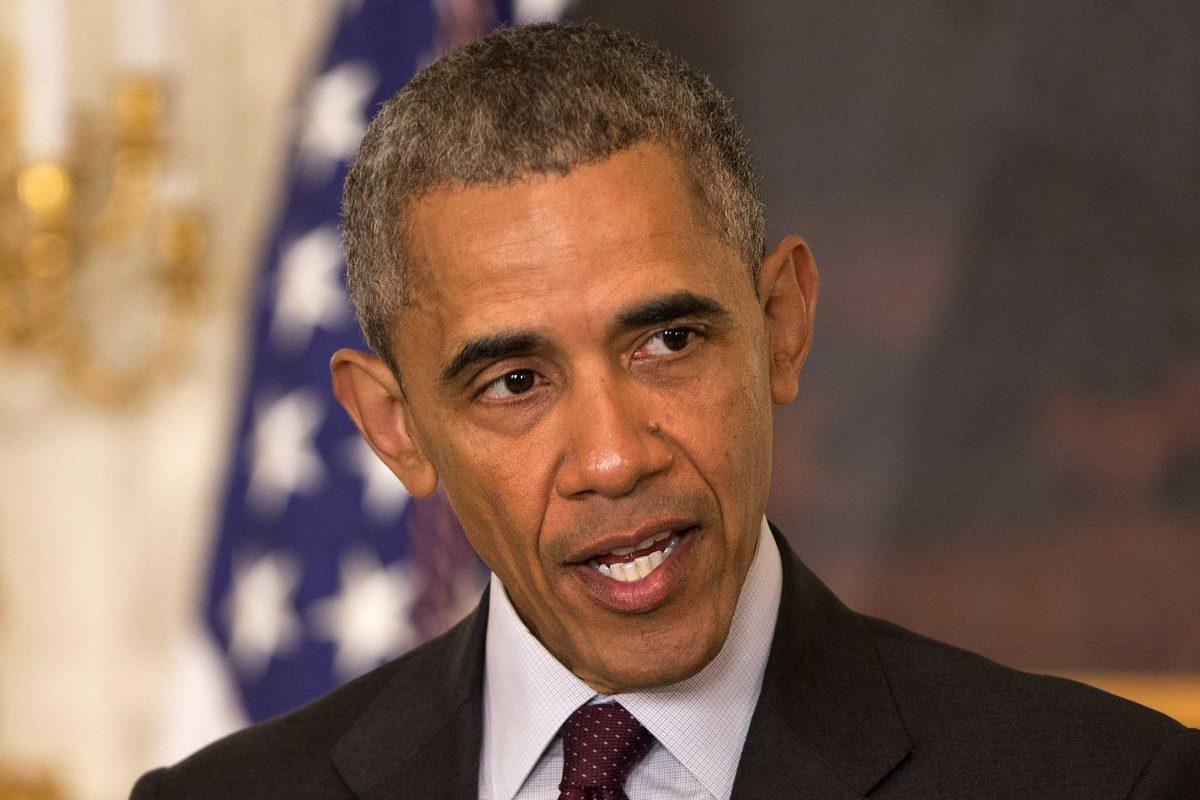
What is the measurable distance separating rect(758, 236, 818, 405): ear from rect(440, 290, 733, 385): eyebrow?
20 cm

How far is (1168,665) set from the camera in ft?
12.4

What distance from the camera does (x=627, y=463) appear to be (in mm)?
1823

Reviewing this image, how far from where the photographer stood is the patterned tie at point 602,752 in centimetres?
202

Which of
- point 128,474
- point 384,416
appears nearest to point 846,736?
point 384,416

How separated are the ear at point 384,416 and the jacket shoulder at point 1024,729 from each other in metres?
0.67

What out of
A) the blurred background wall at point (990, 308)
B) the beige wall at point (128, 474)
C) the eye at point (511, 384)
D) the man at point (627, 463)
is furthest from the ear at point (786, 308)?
the beige wall at point (128, 474)

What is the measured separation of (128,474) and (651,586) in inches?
135

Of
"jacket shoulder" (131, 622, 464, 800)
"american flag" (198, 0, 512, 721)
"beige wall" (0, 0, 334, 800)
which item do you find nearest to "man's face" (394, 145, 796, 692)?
"jacket shoulder" (131, 622, 464, 800)

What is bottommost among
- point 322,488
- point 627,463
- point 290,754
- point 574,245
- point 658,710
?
point 658,710

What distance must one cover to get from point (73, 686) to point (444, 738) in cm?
310

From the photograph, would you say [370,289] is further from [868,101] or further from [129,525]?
[129,525]

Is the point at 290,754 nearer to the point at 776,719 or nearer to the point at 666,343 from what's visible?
the point at 776,719

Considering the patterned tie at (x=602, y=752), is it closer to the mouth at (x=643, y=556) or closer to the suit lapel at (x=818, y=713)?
the suit lapel at (x=818, y=713)

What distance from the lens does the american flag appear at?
3992 millimetres
